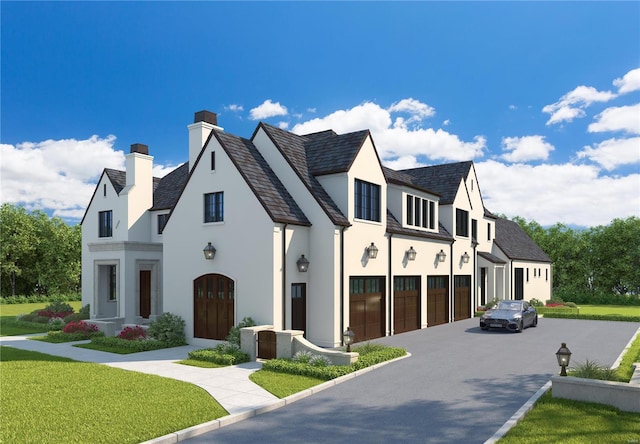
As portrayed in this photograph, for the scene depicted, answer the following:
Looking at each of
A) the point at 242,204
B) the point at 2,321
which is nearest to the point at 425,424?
the point at 242,204

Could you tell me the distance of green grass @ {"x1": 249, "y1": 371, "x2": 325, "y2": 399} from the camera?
38.3 ft

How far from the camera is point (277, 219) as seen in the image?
16984 mm

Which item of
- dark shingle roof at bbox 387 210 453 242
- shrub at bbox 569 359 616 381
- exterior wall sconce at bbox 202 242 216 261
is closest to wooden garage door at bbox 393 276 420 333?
dark shingle roof at bbox 387 210 453 242

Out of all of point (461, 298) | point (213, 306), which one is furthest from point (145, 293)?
point (461, 298)

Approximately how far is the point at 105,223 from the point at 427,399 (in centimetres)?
2516

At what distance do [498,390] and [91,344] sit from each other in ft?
51.0

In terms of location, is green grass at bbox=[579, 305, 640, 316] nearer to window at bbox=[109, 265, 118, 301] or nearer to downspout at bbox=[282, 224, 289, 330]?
downspout at bbox=[282, 224, 289, 330]

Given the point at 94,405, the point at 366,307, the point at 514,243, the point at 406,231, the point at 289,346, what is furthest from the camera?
the point at 514,243

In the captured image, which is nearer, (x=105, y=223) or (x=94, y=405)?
(x=94, y=405)

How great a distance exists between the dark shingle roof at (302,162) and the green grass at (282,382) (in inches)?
259

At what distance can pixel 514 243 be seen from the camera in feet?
142

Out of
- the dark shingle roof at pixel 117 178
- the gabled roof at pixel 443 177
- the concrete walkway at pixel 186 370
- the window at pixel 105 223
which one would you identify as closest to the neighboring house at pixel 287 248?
the concrete walkway at pixel 186 370

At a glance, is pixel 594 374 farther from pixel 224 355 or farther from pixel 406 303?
pixel 406 303

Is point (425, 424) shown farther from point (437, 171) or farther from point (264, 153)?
point (437, 171)
